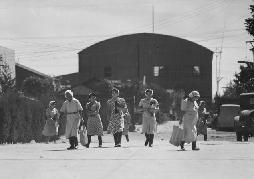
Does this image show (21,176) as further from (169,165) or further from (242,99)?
(242,99)

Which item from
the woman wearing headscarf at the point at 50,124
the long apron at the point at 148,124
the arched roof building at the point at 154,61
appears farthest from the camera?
the arched roof building at the point at 154,61

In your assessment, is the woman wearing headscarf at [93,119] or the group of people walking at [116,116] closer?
the group of people walking at [116,116]

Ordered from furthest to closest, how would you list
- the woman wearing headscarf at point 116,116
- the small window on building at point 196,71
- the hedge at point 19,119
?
the small window on building at point 196,71 → the hedge at point 19,119 → the woman wearing headscarf at point 116,116

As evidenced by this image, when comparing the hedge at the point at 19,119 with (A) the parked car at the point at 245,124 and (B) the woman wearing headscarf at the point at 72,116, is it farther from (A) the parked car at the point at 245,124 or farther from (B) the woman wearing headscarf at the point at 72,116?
(A) the parked car at the point at 245,124

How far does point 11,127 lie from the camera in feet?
75.9

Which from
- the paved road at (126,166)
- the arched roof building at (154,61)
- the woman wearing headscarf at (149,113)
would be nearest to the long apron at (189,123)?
the woman wearing headscarf at (149,113)

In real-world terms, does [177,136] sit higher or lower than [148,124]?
lower

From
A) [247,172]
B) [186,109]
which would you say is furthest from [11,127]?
[247,172]

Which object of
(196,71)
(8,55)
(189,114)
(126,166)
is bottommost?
(126,166)

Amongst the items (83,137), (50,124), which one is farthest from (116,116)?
(50,124)

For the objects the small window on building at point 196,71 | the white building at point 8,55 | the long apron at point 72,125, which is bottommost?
the long apron at point 72,125

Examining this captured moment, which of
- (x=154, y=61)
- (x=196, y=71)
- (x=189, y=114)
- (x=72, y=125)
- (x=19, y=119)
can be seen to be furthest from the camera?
(x=196, y=71)

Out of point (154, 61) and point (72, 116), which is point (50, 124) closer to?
point (72, 116)

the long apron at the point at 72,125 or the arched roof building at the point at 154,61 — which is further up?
the arched roof building at the point at 154,61
